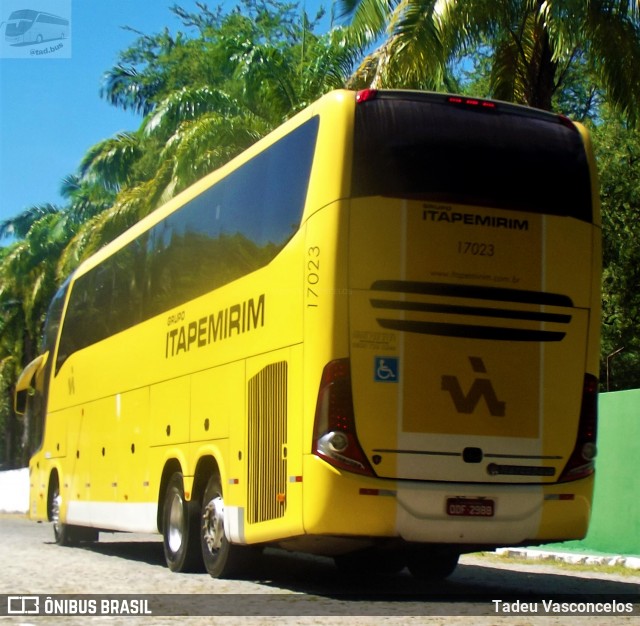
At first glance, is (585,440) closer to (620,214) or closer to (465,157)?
(465,157)

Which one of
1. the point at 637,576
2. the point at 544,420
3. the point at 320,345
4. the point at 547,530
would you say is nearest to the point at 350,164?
the point at 320,345

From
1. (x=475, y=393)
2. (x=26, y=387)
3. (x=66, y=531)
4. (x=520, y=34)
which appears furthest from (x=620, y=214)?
(x=475, y=393)

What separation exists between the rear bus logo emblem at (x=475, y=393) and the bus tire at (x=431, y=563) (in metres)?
2.82

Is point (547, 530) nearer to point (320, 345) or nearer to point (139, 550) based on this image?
point (320, 345)

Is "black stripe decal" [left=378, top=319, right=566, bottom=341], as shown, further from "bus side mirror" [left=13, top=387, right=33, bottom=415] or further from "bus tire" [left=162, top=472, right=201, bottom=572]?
"bus side mirror" [left=13, top=387, right=33, bottom=415]

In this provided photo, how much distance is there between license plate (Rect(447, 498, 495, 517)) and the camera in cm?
975

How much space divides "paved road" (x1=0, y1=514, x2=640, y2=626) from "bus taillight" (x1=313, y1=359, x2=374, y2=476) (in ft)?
4.02

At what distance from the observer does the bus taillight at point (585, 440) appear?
407 inches

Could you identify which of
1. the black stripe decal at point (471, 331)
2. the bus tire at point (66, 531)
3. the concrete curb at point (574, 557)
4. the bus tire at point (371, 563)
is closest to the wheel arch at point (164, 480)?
the bus tire at point (371, 563)

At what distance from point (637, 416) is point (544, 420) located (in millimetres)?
5177

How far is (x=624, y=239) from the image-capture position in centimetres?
2912

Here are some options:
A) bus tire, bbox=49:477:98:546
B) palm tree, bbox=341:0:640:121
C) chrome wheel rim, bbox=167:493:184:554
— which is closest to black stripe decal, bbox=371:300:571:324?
chrome wheel rim, bbox=167:493:184:554

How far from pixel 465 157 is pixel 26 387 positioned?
13.4m

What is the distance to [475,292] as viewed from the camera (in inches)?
398
